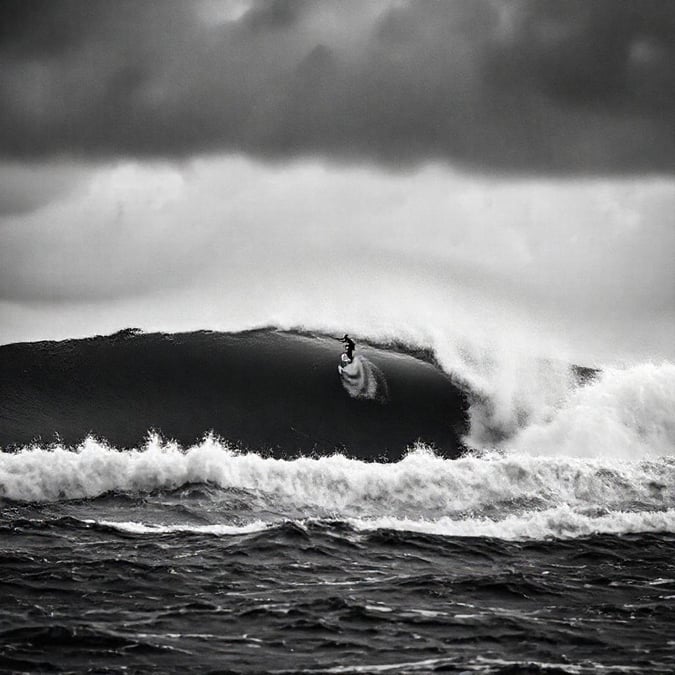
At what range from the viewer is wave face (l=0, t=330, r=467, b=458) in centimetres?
2225

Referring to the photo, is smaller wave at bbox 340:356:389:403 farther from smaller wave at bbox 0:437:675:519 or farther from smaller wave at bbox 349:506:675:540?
smaller wave at bbox 349:506:675:540

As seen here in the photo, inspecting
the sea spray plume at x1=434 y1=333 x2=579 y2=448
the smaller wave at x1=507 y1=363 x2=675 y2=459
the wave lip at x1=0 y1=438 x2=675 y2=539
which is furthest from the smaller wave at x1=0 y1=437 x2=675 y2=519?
the sea spray plume at x1=434 y1=333 x2=579 y2=448

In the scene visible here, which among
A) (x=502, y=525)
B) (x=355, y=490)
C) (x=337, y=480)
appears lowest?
(x=502, y=525)

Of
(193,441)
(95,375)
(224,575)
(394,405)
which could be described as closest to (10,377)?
(95,375)

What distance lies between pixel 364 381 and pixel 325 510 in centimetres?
753

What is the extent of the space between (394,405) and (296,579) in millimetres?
11429

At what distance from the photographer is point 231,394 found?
2438cm

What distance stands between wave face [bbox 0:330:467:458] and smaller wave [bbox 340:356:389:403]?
41mm

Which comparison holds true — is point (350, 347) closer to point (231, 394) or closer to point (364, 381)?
point (364, 381)

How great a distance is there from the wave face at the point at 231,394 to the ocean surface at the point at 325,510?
8 centimetres

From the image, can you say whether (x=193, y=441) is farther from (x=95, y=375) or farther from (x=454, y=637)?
(x=454, y=637)

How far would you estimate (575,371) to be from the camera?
2731cm

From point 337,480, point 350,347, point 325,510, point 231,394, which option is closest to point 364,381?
point 350,347

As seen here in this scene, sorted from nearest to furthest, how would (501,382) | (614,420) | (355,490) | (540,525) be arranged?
(540,525) → (355,490) → (614,420) → (501,382)
